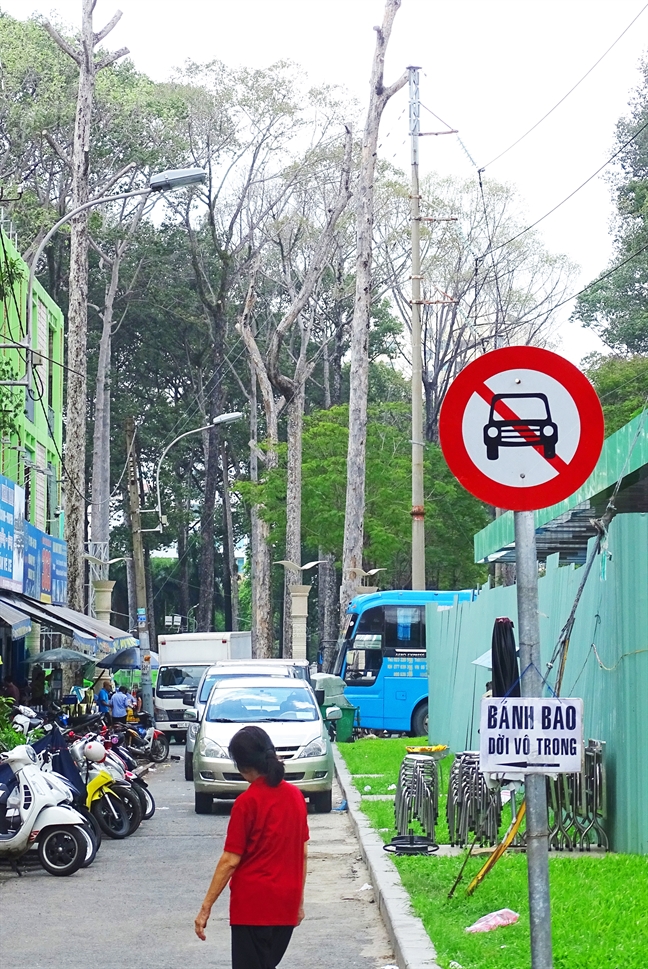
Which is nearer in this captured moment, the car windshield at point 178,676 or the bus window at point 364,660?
the bus window at point 364,660

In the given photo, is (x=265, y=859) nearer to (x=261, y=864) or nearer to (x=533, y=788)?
(x=261, y=864)

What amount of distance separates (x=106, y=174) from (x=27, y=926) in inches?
1663

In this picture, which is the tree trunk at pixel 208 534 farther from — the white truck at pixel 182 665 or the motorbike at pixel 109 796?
the motorbike at pixel 109 796

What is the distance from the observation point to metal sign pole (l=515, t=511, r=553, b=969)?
4812 mm

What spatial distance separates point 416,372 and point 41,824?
2069cm

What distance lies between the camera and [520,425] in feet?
16.9

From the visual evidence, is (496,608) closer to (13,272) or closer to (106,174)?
(13,272)

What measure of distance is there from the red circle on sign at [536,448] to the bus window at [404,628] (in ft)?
83.4

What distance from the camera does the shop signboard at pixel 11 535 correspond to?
21547 mm

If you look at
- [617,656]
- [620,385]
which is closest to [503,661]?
[617,656]

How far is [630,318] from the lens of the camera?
4794cm

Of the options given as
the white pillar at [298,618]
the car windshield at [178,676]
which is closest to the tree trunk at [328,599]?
the white pillar at [298,618]

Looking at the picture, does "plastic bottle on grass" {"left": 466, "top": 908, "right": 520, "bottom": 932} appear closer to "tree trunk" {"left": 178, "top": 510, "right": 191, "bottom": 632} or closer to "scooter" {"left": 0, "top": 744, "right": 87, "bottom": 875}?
"scooter" {"left": 0, "top": 744, "right": 87, "bottom": 875}

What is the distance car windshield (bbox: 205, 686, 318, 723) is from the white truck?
15.1 m
